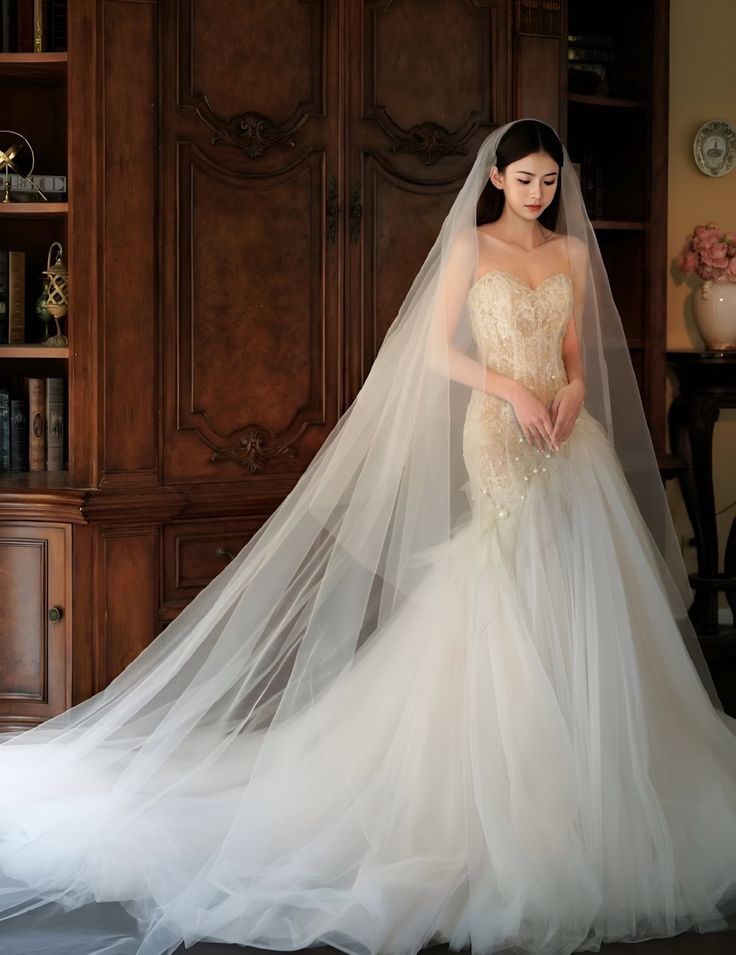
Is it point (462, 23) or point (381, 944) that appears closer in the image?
point (381, 944)

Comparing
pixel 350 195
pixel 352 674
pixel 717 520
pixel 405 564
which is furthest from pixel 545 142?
pixel 717 520

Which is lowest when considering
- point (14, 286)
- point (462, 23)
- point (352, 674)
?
point (352, 674)

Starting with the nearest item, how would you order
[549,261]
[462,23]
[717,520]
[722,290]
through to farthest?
[549,261], [462,23], [722,290], [717,520]

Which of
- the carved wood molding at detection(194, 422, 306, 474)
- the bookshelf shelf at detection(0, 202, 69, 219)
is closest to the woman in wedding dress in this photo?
the carved wood molding at detection(194, 422, 306, 474)

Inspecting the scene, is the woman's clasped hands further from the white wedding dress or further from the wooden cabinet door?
the wooden cabinet door

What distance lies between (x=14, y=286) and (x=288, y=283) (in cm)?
84

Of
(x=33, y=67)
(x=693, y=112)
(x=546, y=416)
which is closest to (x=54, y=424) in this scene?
(x=33, y=67)

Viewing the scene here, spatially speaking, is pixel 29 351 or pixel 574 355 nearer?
pixel 574 355

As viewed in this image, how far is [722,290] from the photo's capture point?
14.1 feet

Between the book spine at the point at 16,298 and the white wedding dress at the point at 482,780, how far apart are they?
1.33 metres

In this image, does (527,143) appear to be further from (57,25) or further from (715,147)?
(715,147)

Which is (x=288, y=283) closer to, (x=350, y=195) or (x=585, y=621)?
(x=350, y=195)

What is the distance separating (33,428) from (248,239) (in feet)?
2.90

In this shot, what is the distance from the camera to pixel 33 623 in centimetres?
333
